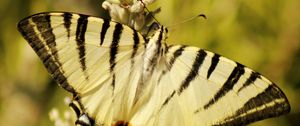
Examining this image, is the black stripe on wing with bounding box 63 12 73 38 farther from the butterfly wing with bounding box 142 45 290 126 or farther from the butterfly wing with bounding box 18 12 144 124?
the butterfly wing with bounding box 142 45 290 126

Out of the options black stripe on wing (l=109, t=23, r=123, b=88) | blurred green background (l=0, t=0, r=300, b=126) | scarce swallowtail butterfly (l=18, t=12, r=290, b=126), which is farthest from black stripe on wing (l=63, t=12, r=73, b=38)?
blurred green background (l=0, t=0, r=300, b=126)

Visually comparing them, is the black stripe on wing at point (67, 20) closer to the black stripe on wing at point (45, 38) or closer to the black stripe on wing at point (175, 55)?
the black stripe on wing at point (45, 38)

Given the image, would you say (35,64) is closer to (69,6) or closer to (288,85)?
(69,6)

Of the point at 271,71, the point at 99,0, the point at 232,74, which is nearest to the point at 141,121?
the point at 232,74

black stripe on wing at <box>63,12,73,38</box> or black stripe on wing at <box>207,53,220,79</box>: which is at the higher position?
black stripe on wing at <box>63,12,73,38</box>

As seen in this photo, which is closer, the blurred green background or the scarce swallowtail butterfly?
the scarce swallowtail butterfly

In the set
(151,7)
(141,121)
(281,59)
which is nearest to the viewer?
(141,121)

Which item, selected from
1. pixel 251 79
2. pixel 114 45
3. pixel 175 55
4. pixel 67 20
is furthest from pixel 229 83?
pixel 67 20
